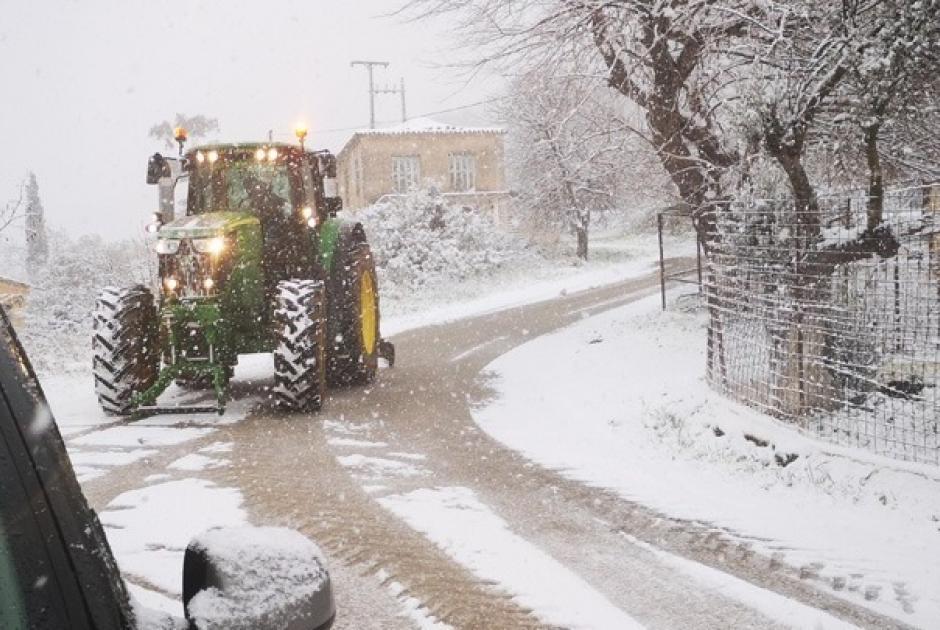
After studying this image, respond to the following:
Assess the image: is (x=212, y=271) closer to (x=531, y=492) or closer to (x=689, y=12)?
(x=531, y=492)

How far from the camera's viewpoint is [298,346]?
7.20 metres

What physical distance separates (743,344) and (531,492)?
9.81ft

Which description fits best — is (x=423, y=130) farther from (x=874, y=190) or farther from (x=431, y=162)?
(x=874, y=190)

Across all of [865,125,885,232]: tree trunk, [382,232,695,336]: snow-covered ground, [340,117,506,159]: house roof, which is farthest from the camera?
[340,117,506,159]: house roof

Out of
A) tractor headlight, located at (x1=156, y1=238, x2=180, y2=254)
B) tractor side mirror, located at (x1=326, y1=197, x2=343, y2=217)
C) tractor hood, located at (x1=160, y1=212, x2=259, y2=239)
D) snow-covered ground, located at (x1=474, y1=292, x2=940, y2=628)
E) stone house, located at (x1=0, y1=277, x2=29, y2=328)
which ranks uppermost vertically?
tractor side mirror, located at (x1=326, y1=197, x2=343, y2=217)

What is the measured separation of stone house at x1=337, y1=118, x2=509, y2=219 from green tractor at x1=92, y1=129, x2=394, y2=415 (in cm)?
2816

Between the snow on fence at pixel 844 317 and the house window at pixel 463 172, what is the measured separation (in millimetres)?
32692

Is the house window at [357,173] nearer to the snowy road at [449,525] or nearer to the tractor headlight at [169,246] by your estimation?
the tractor headlight at [169,246]

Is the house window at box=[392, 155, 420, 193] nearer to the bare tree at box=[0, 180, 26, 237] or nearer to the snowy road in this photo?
the bare tree at box=[0, 180, 26, 237]

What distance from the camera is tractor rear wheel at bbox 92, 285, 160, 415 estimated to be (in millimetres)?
7320

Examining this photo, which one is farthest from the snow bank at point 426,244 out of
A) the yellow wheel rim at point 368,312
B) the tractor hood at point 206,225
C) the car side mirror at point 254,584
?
the car side mirror at point 254,584

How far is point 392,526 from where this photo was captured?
15.0 ft

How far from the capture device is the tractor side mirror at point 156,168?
8.33 m

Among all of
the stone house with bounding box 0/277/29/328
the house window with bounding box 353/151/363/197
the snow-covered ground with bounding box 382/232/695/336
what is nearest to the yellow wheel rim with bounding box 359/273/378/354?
the snow-covered ground with bounding box 382/232/695/336
